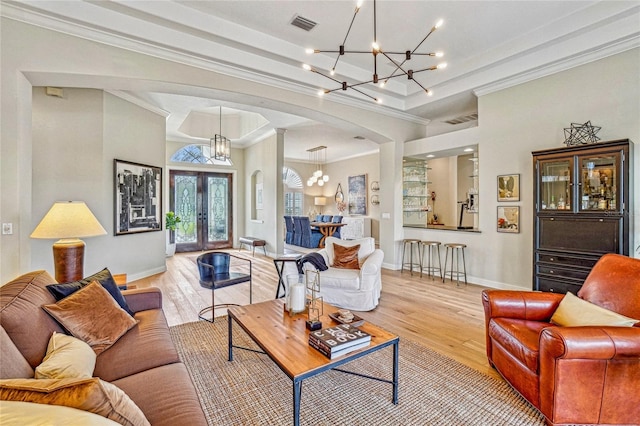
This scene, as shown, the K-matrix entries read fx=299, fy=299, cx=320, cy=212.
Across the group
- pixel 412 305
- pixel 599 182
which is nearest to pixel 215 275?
pixel 412 305

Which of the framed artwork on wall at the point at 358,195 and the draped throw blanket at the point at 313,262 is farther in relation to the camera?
the framed artwork on wall at the point at 358,195

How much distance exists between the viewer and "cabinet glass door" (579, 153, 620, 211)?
3.35 m

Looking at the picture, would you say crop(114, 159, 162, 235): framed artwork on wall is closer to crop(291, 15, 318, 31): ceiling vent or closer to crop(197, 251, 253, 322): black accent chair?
crop(197, 251, 253, 322): black accent chair

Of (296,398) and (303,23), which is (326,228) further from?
(296,398)

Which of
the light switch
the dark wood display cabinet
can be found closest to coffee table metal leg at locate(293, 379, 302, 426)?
the light switch

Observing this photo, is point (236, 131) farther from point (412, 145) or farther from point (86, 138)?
point (412, 145)

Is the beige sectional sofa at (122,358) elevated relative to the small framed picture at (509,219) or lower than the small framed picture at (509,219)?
lower

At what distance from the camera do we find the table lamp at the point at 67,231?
2709mm

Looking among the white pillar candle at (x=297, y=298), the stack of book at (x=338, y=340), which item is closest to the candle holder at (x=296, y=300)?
the white pillar candle at (x=297, y=298)

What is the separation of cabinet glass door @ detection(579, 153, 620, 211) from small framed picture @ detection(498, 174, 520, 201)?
1011 millimetres

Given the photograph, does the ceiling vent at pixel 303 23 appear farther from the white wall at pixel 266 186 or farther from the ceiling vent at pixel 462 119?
the ceiling vent at pixel 462 119

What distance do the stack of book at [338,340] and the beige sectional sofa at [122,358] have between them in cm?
72

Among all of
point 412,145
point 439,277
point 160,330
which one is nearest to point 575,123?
point 412,145

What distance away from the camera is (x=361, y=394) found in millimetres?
2125
